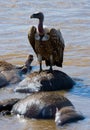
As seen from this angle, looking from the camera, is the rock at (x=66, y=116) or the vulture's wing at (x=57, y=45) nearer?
the rock at (x=66, y=116)

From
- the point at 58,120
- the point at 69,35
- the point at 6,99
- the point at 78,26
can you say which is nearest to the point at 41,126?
the point at 58,120

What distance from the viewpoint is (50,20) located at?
18.8 m

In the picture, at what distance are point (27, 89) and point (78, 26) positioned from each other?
672cm

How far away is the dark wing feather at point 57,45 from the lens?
458 inches

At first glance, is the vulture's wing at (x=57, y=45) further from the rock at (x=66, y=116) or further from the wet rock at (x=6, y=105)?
the rock at (x=66, y=116)

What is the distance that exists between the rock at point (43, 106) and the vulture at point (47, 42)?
2.16 m

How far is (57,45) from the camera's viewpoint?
11805 millimetres

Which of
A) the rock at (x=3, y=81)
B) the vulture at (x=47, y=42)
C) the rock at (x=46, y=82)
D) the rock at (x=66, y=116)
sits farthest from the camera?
the rock at (x=3, y=81)

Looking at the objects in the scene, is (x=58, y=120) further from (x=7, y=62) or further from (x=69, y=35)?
(x=69, y=35)

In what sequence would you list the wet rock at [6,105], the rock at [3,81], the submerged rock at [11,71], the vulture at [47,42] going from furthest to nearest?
the submerged rock at [11,71] < the rock at [3,81] < the vulture at [47,42] < the wet rock at [6,105]

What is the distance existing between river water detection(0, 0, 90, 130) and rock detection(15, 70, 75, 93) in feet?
0.66

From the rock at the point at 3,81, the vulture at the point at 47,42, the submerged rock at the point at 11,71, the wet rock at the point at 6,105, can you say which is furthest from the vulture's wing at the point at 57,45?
the wet rock at the point at 6,105

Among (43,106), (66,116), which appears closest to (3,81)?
(43,106)

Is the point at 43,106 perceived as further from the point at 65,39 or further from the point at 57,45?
the point at 65,39
